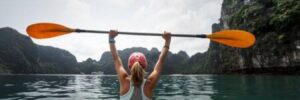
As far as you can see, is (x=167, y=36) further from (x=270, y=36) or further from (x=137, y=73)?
(x=270, y=36)

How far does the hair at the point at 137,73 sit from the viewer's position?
3346 millimetres

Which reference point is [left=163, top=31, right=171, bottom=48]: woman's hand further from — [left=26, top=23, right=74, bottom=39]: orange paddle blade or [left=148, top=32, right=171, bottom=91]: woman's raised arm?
[left=26, top=23, right=74, bottom=39]: orange paddle blade

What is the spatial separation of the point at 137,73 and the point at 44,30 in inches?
125

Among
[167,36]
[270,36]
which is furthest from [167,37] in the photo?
[270,36]

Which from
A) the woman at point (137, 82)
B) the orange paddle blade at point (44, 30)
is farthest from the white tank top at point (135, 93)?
the orange paddle blade at point (44, 30)

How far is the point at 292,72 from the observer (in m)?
49.2

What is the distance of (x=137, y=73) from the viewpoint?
3334mm

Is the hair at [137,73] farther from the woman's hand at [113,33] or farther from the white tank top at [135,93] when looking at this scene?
the woman's hand at [113,33]

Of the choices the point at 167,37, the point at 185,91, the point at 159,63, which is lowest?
the point at 185,91

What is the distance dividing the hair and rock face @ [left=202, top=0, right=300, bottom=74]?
48.4 m

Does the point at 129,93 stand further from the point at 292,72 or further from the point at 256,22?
the point at 256,22

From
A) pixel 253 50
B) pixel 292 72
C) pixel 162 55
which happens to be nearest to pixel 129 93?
pixel 162 55

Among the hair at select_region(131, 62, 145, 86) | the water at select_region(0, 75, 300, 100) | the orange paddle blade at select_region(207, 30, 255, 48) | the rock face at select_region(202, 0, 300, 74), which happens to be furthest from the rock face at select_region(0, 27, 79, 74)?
the hair at select_region(131, 62, 145, 86)

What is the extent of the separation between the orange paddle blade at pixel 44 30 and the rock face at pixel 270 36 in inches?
1861
